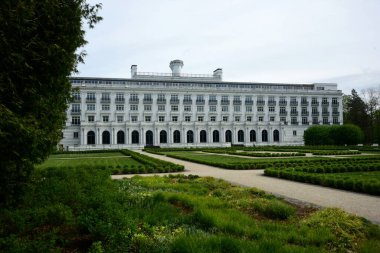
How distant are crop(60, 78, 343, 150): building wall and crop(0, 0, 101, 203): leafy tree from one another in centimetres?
5779

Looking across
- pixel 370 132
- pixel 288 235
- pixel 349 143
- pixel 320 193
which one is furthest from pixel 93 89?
pixel 288 235

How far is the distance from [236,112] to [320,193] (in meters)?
68.0

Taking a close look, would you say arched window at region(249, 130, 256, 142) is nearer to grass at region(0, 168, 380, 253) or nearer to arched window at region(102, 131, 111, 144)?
arched window at region(102, 131, 111, 144)

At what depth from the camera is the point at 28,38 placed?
27.2 feet

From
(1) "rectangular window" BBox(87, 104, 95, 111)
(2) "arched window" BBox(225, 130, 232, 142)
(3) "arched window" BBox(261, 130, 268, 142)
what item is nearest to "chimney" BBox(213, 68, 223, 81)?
(2) "arched window" BBox(225, 130, 232, 142)

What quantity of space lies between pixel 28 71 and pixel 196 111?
69833mm

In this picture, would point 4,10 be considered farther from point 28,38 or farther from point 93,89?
point 93,89

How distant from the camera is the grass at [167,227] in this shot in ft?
18.9

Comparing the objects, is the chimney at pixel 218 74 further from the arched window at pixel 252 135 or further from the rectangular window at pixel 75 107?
the rectangular window at pixel 75 107

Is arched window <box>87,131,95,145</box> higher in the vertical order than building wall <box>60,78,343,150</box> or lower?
lower

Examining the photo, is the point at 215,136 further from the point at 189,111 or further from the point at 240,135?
the point at 189,111

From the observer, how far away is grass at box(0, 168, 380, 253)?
575 cm

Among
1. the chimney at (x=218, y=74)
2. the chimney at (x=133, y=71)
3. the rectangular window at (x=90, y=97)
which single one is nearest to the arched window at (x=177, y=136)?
the chimney at (x=133, y=71)

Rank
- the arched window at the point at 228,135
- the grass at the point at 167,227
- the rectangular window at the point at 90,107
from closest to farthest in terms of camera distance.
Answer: the grass at the point at 167,227 → the rectangular window at the point at 90,107 → the arched window at the point at 228,135
